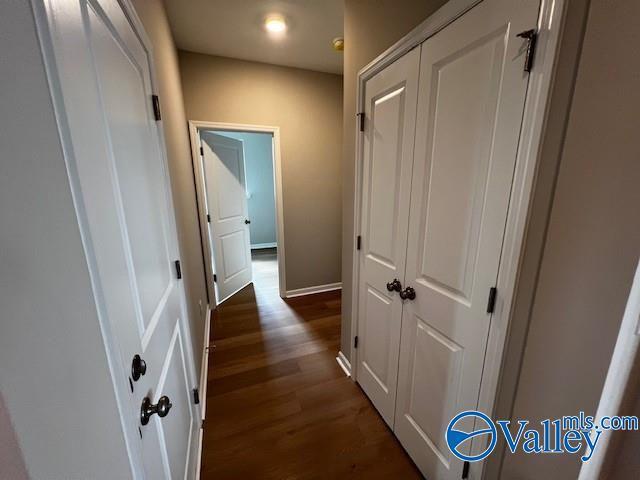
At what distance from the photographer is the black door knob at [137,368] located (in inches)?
23.1

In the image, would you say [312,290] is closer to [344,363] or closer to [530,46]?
[344,363]

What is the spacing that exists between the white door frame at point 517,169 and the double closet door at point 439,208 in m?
0.03

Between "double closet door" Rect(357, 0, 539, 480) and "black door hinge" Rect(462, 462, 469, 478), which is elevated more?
"double closet door" Rect(357, 0, 539, 480)

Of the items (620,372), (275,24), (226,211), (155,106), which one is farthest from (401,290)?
(226,211)

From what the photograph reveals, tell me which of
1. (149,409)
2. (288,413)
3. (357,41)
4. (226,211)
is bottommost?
(288,413)

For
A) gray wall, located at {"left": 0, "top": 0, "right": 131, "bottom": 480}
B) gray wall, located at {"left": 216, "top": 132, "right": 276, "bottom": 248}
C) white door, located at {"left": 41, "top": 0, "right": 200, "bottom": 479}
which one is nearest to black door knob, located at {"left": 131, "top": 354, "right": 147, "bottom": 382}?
white door, located at {"left": 41, "top": 0, "right": 200, "bottom": 479}

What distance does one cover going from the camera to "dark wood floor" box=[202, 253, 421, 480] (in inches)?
53.2

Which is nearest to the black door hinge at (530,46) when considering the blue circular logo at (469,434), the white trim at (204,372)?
the blue circular logo at (469,434)

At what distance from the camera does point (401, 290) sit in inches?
51.4

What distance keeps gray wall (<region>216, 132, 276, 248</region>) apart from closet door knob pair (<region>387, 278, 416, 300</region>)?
423 centimetres

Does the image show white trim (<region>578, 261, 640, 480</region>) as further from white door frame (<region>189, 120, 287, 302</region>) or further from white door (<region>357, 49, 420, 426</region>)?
white door frame (<region>189, 120, 287, 302</region>)

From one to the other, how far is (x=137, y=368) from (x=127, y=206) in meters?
0.41

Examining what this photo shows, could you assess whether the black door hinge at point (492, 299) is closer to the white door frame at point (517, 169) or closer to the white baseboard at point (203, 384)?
the white door frame at point (517, 169)

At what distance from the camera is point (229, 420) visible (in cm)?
160
